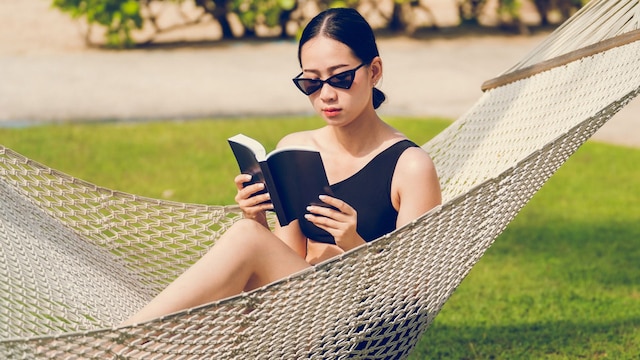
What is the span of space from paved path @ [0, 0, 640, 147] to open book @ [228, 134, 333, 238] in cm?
448

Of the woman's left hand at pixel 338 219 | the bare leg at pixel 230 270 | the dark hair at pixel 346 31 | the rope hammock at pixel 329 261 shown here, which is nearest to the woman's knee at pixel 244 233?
the bare leg at pixel 230 270

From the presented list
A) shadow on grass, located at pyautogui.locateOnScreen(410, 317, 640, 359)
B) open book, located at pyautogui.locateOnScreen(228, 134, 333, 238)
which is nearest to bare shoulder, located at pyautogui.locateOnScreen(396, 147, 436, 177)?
open book, located at pyautogui.locateOnScreen(228, 134, 333, 238)

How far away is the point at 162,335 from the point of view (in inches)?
83.6

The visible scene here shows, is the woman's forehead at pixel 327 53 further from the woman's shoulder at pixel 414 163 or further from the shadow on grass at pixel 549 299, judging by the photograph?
the shadow on grass at pixel 549 299

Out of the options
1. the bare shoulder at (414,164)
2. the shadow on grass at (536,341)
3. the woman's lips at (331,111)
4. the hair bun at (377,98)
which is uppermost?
the woman's lips at (331,111)

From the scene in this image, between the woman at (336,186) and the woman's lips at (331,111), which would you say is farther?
the woman's lips at (331,111)

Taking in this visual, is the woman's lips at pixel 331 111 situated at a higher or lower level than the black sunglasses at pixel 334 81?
lower

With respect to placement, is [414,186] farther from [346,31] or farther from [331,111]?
[346,31]

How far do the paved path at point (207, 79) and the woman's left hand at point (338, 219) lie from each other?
177 inches

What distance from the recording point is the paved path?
7.49 metres

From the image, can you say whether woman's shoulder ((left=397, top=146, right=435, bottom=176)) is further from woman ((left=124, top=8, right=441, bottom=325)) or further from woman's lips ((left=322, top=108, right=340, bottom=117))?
woman's lips ((left=322, top=108, right=340, bottom=117))

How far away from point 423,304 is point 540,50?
1380mm

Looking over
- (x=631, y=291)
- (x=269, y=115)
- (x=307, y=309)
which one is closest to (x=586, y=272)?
(x=631, y=291)

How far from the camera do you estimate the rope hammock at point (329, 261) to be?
85.6 inches
